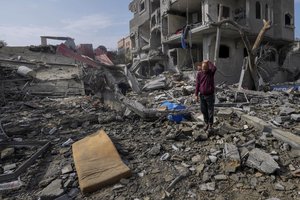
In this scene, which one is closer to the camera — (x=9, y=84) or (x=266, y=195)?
(x=266, y=195)

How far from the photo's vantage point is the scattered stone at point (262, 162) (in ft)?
12.0

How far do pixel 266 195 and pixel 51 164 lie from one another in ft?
11.4

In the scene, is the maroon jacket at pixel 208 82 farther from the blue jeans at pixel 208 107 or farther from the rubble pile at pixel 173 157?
the rubble pile at pixel 173 157

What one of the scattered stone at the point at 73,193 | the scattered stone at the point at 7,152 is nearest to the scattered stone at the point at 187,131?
the scattered stone at the point at 73,193

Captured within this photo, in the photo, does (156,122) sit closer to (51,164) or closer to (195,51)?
(51,164)

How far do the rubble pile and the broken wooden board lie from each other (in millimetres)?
84

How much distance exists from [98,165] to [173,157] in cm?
124

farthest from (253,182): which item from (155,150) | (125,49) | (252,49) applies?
(125,49)

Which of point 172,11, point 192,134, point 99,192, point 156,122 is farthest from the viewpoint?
point 172,11

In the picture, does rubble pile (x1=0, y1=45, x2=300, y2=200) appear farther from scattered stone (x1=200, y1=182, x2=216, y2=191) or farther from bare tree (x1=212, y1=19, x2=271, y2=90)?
bare tree (x1=212, y1=19, x2=271, y2=90)

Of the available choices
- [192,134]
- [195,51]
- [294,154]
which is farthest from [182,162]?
[195,51]

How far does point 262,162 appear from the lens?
3.79 metres

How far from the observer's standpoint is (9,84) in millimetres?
14648

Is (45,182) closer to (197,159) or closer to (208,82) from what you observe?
(197,159)
